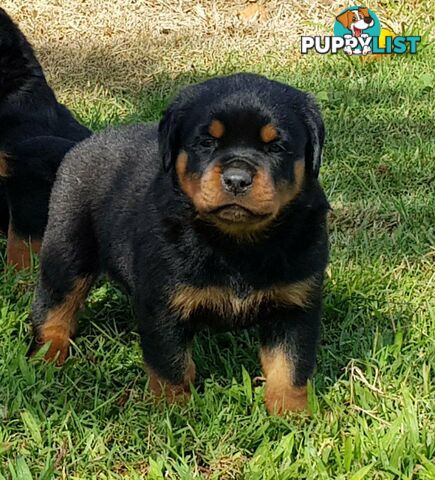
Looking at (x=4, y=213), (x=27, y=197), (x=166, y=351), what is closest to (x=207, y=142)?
(x=166, y=351)

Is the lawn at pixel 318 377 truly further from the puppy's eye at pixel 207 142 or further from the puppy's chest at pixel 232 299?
the puppy's eye at pixel 207 142

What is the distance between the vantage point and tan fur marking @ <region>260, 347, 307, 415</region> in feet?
10.5

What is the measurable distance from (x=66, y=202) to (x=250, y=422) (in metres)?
1.17

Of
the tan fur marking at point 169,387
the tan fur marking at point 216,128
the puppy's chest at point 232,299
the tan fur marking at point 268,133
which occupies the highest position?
the tan fur marking at point 216,128

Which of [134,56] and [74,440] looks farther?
[134,56]

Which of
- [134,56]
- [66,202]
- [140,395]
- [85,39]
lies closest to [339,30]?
[134,56]

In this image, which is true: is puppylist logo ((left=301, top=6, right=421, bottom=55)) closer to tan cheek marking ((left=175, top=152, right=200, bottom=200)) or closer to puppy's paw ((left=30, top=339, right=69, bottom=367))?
puppy's paw ((left=30, top=339, right=69, bottom=367))

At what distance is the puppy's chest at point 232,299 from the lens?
121 inches

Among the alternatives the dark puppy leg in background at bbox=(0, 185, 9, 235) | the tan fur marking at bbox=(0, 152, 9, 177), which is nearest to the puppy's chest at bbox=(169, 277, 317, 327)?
the tan fur marking at bbox=(0, 152, 9, 177)

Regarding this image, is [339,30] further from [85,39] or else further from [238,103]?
[238,103]

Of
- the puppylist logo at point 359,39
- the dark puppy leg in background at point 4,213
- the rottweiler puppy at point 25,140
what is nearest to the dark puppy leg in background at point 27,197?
the rottweiler puppy at point 25,140

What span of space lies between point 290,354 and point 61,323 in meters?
1.02

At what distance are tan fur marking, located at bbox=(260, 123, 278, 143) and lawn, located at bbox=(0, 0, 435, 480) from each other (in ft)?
2.97

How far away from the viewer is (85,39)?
24.8 feet
